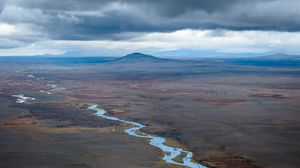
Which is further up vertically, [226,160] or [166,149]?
[226,160]

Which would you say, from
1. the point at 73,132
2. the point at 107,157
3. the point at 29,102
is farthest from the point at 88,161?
the point at 29,102

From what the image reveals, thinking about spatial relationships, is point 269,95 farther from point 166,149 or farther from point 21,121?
point 166,149

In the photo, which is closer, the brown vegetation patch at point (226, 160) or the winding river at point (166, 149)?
the brown vegetation patch at point (226, 160)

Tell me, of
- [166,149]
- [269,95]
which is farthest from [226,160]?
[269,95]

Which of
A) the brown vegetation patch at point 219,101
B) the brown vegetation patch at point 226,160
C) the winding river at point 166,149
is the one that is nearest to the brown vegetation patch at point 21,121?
the winding river at point 166,149

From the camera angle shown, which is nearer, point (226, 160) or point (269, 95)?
point (226, 160)

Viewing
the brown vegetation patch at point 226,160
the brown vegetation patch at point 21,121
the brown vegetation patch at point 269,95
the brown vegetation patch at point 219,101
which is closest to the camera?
the brown vegetation patch at point 226,160

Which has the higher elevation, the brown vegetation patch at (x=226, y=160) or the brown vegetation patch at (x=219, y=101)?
Result: the brown vegetation patch at (x=219, y=101)

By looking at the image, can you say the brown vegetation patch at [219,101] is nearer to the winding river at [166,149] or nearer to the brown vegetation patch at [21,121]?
the winding river at [166,149]

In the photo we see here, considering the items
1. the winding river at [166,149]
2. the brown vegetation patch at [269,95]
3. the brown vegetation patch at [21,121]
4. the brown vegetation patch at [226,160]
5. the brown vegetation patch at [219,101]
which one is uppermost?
the brown vegetation patch at [269,95]

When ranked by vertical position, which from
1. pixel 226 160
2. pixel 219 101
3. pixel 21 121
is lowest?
pixel 21 121

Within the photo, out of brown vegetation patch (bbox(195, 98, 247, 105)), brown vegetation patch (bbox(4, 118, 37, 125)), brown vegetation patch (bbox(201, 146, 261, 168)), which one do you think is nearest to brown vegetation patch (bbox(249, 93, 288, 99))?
brown vegetation patch (bbox(195, 98, 247, 105))
